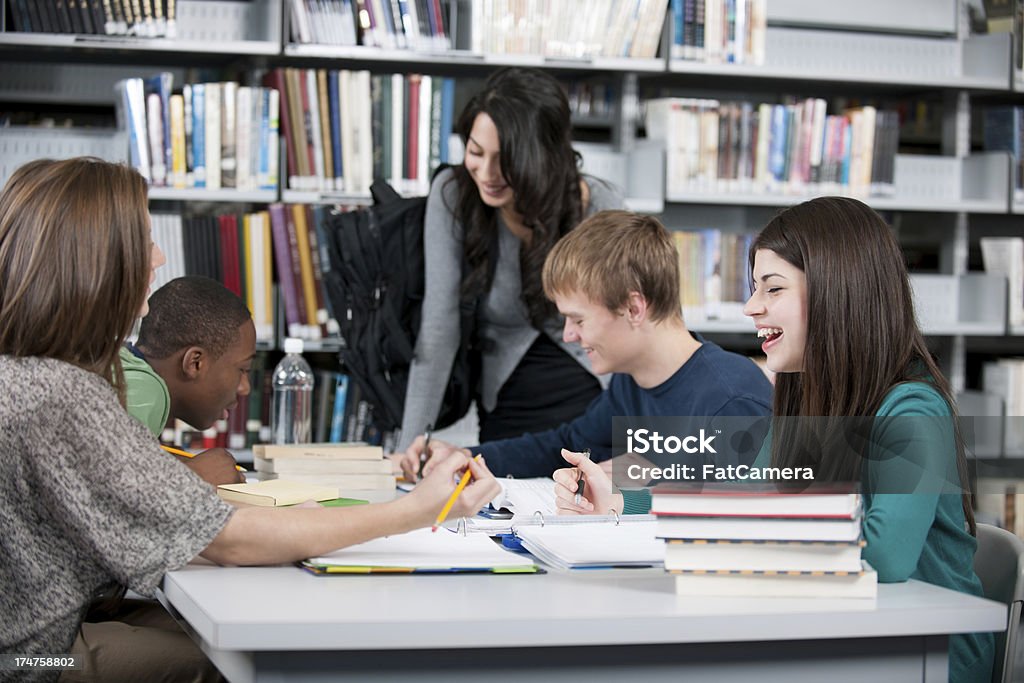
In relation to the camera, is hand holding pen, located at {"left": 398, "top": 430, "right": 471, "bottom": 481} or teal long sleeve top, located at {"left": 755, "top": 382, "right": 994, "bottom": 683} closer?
teal long sleeve top, located at {"left": 755, "top": 382, "right": 994, "bottom": 683}

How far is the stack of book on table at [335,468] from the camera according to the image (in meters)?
2.06

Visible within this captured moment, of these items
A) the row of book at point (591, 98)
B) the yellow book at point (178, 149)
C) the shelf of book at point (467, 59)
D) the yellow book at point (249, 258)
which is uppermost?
the shelf of book at point (467, 59)

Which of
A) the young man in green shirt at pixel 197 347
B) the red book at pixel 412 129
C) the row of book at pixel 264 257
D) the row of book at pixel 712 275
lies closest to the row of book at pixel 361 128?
the red book at pixel 412 129

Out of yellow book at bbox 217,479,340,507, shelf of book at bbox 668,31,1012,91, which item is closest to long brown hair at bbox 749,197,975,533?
yellow book at bbox 217,479,340,507

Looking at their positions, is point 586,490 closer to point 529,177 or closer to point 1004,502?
point 529,177

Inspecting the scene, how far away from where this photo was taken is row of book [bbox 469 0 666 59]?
341 cm

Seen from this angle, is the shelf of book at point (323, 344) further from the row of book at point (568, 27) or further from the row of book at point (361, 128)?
the row of book at point (568, 27)

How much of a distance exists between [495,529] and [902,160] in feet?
9.16

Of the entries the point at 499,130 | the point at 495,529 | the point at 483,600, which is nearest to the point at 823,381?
the point at 495,529

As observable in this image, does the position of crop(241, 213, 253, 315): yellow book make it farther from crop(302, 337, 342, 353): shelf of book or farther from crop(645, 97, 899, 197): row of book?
crop(645, 97, 899, 197): row of book

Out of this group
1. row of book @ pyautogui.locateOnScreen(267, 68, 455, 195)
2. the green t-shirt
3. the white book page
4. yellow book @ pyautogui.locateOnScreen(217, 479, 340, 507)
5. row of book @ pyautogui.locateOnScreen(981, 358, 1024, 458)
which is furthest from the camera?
row of book @ pyautogui.locateOnScreen(981, 358, 1024, 458)

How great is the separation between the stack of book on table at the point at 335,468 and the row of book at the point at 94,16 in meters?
1.56

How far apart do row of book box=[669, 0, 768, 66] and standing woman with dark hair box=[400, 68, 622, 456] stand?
1.01 meters

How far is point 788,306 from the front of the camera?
1.54 m
